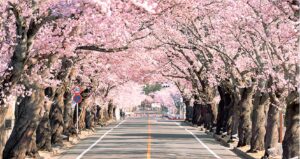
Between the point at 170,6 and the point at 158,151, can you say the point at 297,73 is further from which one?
the point at 158,151

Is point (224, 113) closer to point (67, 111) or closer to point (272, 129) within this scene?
point (67, 111)

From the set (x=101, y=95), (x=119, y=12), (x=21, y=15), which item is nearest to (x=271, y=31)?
(x=119, y=12)

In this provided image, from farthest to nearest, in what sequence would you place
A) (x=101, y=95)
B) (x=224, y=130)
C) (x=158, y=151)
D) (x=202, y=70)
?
(x=101, y=95) < (x=202, y=70) < (x=224, y=130) < (x=158, y=151)

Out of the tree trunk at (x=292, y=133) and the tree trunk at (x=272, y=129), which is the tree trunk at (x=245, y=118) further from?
the tree trunk at (x=292, y=133)

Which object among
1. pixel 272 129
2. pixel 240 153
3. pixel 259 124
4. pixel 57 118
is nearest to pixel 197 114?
pixel 57 118

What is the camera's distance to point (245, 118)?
114ft

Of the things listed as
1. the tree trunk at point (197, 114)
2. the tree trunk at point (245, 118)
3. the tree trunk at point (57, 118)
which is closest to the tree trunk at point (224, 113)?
the tree trunk at point (245, 118)

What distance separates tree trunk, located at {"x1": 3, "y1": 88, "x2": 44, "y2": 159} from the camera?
2280 centimetres

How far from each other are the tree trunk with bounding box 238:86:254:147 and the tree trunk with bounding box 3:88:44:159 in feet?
41.1

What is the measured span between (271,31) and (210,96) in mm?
32056

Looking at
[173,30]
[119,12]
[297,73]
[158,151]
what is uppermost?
[173,30]

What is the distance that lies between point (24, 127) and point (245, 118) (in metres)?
14.7

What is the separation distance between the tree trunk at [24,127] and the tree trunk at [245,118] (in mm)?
12513

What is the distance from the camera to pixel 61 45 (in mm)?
21797
